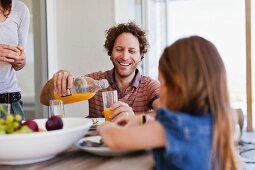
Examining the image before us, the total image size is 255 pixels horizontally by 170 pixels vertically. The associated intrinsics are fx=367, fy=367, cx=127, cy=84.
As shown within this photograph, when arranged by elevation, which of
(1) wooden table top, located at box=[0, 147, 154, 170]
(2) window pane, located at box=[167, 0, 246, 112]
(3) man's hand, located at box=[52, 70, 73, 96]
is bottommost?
(1) wooden table top, located at box=[0, 147, 154, 170]

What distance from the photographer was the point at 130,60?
81.7 inches

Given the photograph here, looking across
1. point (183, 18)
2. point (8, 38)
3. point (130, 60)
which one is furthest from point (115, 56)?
point (183, 18)

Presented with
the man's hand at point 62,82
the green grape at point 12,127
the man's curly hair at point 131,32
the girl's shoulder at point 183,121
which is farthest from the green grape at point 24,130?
the man's curly hair at point 131,32

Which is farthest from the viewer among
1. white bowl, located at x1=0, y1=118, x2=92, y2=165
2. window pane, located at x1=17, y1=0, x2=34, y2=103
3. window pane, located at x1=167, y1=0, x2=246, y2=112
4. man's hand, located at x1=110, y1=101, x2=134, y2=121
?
window pane, located at x1=167, y1=0, x2=246, y2=112

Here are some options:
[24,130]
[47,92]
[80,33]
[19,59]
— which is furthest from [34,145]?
[80,33]

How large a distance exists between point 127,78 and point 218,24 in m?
2.23

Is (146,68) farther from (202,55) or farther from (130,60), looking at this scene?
(202,55)

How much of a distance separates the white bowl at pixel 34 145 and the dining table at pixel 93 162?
0.9 inches

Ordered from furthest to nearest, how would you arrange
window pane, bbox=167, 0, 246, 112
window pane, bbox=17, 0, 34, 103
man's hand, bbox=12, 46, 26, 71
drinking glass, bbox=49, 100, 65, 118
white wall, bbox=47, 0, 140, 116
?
window pane, bbox=167, 0, 246, 112, white wall, bbox=47, 0, 140, 116, window pane, bbox=17, 0, 34, 103, man's hand, bbox=12, 46, 26, 71, drinking glass, bbox=49, 100, 65, 118

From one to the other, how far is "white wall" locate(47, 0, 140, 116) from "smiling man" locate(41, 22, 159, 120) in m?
1.01

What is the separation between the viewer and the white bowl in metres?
0.92

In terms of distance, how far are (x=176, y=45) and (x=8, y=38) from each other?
1.23 metres

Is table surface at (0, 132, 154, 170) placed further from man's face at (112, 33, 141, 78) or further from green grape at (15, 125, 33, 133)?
man's face at (112, 33, 141, 78)

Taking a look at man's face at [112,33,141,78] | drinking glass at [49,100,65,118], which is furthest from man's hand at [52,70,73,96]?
man's face at [112,33,141,78]
